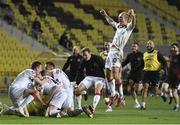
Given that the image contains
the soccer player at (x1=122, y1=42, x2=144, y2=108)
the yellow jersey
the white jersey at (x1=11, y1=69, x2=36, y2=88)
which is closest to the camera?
the white jersey at (x1=11, y1=69, x2=36, y2=88)

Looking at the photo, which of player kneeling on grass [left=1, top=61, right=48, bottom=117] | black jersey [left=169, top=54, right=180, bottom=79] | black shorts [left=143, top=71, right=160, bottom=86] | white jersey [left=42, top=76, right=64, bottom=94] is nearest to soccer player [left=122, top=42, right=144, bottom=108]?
black shorts [left=143, top=71, right=160, bottom=86]

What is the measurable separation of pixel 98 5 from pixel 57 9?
403 cm

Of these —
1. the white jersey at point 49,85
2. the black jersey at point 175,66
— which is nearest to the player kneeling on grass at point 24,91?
the white jersey at point 49,85

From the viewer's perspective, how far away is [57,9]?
4350 cm

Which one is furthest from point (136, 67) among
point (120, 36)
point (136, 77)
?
point (120, 36)

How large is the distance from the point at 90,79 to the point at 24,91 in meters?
3.12

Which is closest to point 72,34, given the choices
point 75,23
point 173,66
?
point 75,23

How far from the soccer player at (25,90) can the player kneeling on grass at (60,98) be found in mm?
312

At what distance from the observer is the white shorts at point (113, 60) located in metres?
19.3

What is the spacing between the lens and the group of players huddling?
16.9 metres

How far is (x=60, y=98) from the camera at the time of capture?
55.3 feet

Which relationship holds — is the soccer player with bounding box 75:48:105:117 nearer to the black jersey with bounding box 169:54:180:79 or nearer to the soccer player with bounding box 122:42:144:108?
the black jersey with bounding box 169:54:180:79

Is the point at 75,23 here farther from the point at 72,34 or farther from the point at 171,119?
the point at 171,119

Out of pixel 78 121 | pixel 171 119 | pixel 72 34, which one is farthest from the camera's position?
pixel 72 34
